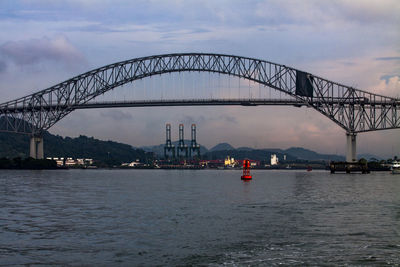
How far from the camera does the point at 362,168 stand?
123500 millimetres

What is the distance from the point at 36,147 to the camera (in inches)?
5315

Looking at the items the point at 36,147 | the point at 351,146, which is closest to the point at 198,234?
the point at 351,146

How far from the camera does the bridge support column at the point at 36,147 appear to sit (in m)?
130

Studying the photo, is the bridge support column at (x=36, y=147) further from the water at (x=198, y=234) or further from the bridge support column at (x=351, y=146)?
the water at (x=198, y=234)

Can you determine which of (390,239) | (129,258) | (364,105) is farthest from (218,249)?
(364,105)

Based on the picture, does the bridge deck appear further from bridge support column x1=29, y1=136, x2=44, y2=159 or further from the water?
the water

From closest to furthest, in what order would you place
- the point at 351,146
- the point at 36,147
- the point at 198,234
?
the point at 198,234, the point at 351,146, the point at 36,147

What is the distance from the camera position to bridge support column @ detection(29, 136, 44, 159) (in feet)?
426

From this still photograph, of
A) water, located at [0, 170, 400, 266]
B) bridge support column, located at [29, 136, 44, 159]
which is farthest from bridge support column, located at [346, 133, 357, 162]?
water, located at [0, 170, 400, 266]

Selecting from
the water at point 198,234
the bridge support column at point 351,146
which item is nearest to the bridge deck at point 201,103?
the bridge support column at point 351,146

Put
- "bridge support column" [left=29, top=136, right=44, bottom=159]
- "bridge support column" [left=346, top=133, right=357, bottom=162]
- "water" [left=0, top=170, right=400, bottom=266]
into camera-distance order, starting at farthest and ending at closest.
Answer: "bridge support column" [left=29, top=136, right=44, bottom=159] < "bridge support column" [left=346, top=133, right=357, bottom=162] < "water" [left=0, top=170, right=400, bottom=266]

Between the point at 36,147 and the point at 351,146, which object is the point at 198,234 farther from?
the point at 36,147

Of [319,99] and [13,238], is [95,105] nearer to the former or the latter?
[319,99]

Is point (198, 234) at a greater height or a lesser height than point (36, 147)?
lesser
